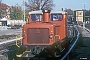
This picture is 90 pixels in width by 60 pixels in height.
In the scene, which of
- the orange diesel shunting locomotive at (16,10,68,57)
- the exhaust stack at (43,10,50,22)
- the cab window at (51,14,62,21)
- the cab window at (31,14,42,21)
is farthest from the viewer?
the cab window at (51,14,62,21)

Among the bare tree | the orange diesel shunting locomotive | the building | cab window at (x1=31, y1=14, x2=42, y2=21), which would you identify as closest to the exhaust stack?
cab window at (x1=31, y1=14, x2=42, y2=21)

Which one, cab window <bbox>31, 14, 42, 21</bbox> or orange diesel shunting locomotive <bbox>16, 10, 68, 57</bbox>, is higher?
cab window <bbox>31, 14, 42, 21</bbox>

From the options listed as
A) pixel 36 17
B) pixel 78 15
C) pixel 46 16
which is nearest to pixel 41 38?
pixel 46 16

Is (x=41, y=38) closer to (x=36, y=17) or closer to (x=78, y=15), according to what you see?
(x=36, y=17)

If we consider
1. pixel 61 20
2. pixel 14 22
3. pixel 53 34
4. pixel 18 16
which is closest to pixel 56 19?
pixel 61 20

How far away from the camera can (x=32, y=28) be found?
44.6ft

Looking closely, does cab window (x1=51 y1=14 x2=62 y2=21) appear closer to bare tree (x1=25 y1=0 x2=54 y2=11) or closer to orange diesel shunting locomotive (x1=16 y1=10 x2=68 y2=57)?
orange diesel shunting locomotive (x1=16 y1=10 x2=68 y2=57)

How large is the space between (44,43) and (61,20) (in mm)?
2934

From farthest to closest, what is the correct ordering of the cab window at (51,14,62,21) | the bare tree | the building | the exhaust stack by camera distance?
the building → the bare tree → the cab window at (51,14,62,21) → the exhaust stack

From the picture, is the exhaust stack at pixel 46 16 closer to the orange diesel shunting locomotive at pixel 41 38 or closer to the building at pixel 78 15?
the orange diesel shunting locomotive at pixel 41 38

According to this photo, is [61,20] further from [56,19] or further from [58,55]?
[58,55]

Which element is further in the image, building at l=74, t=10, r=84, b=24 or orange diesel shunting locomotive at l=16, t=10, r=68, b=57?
building at l=74, t=10, r=84, b=24

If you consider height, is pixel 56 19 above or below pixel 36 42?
above

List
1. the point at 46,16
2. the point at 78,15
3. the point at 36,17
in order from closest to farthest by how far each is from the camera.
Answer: the point at 46,16 → the point at 36,17 → the point at 78,15
